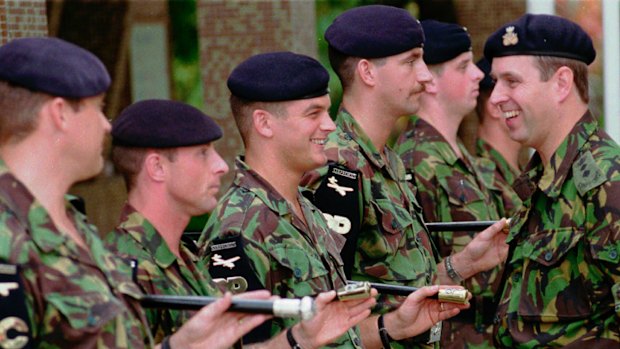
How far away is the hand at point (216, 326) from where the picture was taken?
3568mm

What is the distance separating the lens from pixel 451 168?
275 inches

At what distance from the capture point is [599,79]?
12562mm

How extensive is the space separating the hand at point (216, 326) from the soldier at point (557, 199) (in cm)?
163

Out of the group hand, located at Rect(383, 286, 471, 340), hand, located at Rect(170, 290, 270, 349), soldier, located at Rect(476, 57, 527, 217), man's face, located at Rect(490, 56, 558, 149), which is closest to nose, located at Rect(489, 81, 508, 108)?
man's face, located at Rect(490, 56, 558, 149)

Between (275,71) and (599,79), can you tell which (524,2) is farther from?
(275,71)

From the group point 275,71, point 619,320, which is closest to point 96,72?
point 275,71

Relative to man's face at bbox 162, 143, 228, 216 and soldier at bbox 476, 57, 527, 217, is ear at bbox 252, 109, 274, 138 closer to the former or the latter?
man's face at bbox 162, 143, 228, 216

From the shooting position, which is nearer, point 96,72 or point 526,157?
point 96,72

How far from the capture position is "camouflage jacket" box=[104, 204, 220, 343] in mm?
3963

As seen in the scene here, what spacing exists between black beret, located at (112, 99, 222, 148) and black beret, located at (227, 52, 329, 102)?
0.73 m

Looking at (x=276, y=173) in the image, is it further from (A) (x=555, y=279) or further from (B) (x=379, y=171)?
(A) (x=555, y=279)

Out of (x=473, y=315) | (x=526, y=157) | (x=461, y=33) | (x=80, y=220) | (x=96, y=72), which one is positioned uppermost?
(x=96, y=72)

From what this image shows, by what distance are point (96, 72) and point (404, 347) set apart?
2.70 metres

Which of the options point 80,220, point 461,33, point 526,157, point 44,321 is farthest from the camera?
point 526,157
